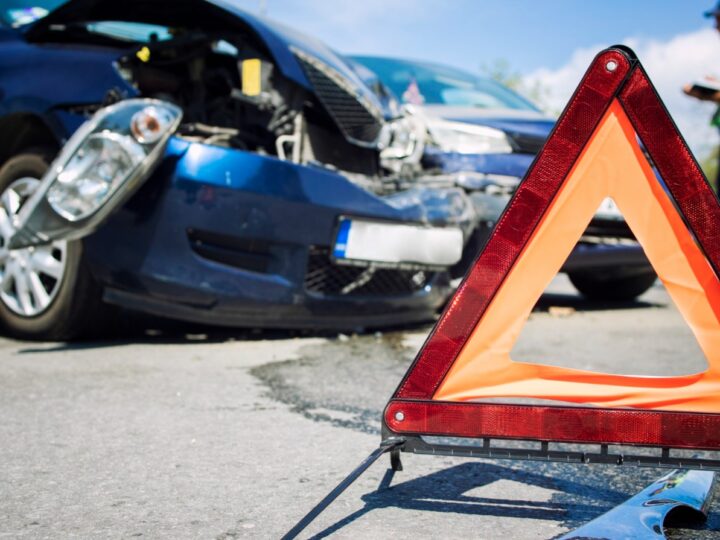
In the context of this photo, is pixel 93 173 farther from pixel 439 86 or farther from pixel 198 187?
pixel 439 86

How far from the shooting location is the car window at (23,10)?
176 inches

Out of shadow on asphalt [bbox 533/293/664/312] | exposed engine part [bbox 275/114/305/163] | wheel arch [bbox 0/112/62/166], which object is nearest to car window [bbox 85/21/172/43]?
wheel arch [bbox 0/112/62/166]

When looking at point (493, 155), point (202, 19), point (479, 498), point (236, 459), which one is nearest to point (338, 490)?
point (479, 498)

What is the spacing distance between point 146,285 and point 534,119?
317 cm

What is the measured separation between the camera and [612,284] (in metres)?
6.65

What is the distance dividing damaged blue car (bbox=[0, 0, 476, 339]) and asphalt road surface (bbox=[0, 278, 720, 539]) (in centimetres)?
26

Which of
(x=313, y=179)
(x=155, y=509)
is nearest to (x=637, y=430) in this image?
(x=155, y=509)

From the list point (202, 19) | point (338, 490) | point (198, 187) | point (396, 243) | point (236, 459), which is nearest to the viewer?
point (338, 490)

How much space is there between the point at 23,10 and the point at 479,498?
148 inches

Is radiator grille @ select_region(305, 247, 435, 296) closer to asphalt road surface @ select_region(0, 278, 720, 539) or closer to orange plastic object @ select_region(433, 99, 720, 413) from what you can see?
asphalt road surface @ select_region(0, 278, 720, 539)

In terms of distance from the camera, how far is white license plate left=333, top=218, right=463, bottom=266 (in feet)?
12.7

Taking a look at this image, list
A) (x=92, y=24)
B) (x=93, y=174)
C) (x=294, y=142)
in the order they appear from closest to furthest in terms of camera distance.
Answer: (x=93, y=174) < (x=294, y=142) < (x=92, y=24)

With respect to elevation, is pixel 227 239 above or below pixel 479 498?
above

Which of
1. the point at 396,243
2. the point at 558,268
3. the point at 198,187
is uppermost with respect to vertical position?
the point at 558,268
